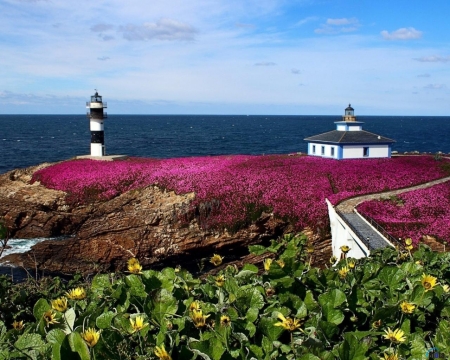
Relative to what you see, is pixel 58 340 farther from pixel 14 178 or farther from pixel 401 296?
pixel 14 178

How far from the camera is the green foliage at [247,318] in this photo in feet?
11.2

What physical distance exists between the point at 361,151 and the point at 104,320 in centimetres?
3913

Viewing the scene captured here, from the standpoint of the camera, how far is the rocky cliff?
92.8 feet

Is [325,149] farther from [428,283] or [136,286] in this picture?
[136,286]

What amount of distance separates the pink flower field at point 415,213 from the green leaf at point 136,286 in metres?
21.3

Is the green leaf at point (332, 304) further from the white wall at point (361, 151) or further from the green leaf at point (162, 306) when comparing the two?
the white wall at point (361, 151)

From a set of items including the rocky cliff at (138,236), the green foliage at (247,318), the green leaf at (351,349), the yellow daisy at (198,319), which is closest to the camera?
the green leaf at (351,349)

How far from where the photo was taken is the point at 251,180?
110ft

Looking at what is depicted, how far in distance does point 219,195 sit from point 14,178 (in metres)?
20.2

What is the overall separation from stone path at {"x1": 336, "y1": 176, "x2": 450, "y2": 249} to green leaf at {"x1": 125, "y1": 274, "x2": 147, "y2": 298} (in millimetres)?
16742

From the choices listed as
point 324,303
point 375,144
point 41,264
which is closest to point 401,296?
point 324,303

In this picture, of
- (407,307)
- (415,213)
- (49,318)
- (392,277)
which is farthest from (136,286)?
(415,213)

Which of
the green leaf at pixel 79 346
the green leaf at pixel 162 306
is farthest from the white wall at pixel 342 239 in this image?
the green leaf at pixel 79 346

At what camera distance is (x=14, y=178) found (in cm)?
4022
